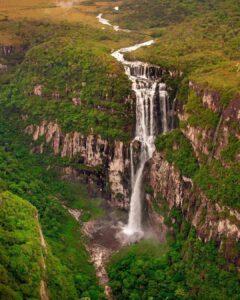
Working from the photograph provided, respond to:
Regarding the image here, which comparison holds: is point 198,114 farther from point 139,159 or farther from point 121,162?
point 121,162

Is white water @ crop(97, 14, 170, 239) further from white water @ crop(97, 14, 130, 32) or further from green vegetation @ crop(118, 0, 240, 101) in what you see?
white water @ crop(97, 14, 130, 32)

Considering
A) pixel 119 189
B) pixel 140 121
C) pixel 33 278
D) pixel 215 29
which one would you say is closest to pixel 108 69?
pixel 140 121

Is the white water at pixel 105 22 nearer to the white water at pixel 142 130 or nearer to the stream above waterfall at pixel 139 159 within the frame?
the stream above waterfall at pixel 139 159

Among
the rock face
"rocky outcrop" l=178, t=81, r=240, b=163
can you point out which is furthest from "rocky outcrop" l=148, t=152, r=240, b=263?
the rock face

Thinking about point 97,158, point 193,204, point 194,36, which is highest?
point 194,36

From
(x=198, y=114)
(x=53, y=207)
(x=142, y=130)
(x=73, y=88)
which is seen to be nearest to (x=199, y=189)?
(x=198, y=114)
